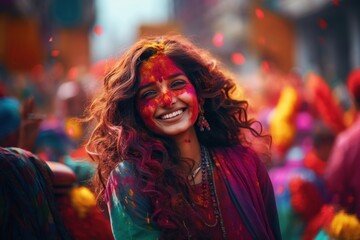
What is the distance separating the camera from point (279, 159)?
264 inches

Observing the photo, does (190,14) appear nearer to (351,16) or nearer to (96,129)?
(351,16)

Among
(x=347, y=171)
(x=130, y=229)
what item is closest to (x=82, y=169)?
(x=130, y=229)

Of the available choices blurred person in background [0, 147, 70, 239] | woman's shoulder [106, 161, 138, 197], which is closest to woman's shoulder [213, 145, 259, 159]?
woman's shoulder [106, 161, 138, 197]

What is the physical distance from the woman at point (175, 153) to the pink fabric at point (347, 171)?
1751 mm

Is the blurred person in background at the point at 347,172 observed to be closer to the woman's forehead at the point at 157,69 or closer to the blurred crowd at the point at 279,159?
the blurred crowd at the point at 279,159

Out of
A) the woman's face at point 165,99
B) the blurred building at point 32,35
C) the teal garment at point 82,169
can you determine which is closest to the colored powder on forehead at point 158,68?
the woman's face at point 165,99

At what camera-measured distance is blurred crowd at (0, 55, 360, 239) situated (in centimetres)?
345

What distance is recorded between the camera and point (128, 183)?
310 centimetres

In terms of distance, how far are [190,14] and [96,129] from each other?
42.4 m

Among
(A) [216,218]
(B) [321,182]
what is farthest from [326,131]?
(A) [216,218]

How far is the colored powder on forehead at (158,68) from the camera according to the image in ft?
10.9

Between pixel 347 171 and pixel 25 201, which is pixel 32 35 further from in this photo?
pixel 25 201

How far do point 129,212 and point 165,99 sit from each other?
1.92 feet

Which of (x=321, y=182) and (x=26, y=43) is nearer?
(x=321, y=182)
